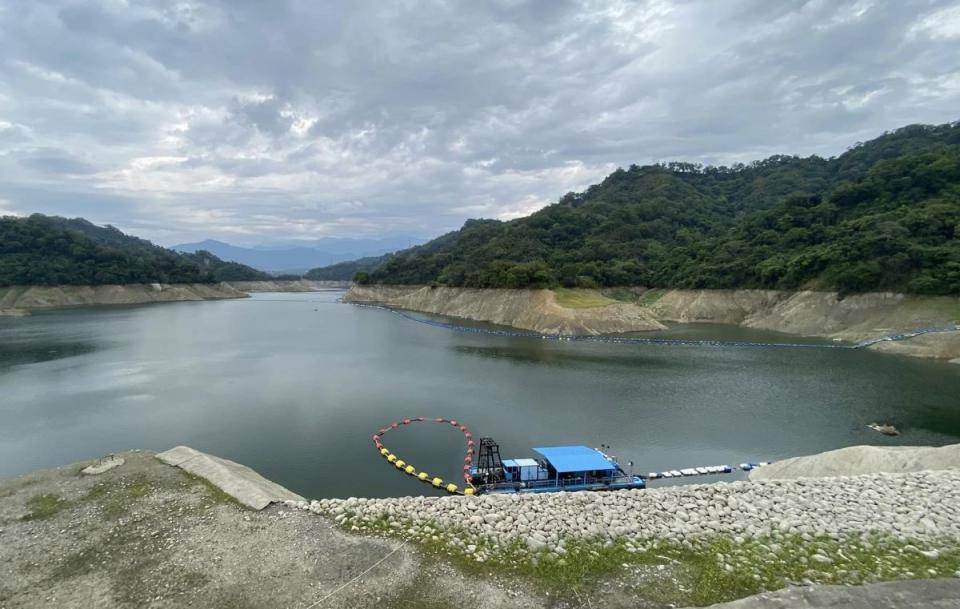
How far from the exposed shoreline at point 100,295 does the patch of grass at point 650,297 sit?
321 ft

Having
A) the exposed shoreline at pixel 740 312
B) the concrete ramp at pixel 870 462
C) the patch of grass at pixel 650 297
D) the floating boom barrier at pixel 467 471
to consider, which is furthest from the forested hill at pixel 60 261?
the concrete ramp at pixel 870 462

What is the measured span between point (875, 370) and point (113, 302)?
12372 cm

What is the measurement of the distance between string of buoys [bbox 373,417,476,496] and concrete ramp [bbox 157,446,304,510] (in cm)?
451

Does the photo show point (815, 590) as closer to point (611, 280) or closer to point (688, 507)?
point (688, 507)

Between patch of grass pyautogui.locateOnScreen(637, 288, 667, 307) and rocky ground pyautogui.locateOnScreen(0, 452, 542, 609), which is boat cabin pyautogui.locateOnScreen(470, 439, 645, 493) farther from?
patch of grass pyautogui.locateOnScreen(637, 288, 667, 307)

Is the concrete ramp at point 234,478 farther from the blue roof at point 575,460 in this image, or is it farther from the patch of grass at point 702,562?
the blue roof at point 575,460

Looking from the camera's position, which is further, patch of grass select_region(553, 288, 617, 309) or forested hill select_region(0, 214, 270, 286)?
forested hill select_region(0, 214, 270, 286)

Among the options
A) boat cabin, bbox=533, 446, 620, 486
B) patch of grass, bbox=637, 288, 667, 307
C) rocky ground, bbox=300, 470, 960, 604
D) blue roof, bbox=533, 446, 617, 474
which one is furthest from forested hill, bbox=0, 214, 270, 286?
boat cabin, bbox=533, 446, 620, 486

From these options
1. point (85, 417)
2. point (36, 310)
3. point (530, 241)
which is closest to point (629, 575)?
point (85, 417)

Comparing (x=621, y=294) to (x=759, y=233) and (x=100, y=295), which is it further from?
(x=100, y=295)

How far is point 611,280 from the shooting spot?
272 feet

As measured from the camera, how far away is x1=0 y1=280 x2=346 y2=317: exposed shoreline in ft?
289

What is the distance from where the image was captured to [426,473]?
18969mm

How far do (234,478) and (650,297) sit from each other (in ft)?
247
